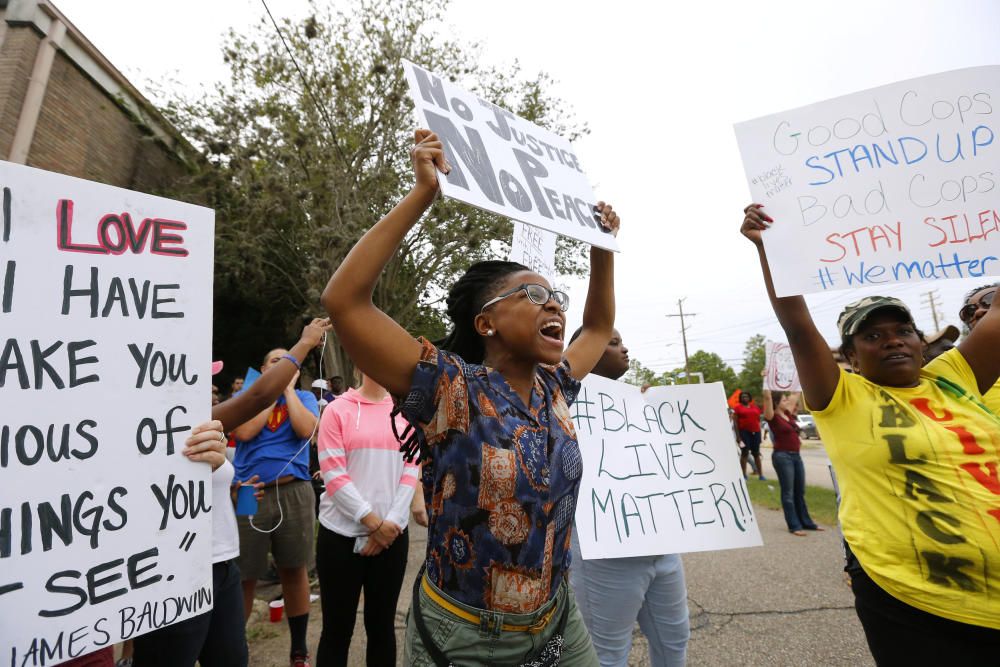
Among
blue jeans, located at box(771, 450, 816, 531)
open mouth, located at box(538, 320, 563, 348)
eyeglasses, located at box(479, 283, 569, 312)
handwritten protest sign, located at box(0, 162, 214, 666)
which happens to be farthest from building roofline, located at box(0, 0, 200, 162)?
blue jeans, located at box(771, 450, 816, 531)

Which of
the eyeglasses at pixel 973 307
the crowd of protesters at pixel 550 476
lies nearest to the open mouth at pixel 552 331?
the crowd of protesters at pixel 550 476

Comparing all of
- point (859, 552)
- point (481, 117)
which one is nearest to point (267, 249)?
point (481, 117)

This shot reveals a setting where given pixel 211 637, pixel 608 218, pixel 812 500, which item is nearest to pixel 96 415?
pixel 211 637

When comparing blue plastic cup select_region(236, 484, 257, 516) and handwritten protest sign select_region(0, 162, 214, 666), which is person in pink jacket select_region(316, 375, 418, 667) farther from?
handwritten protest sign select_region(0, 162, 214, 666)

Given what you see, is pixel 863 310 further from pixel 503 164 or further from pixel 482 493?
pixel 482 493

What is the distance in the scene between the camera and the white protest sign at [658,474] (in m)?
2.41

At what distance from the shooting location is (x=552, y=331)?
169 centimetres

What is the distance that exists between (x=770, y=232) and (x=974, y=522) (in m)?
1.16

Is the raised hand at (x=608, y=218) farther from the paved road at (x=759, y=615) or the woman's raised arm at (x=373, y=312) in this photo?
the paved road at (x=759, y=615)

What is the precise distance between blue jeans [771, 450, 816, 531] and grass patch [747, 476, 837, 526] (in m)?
0.49

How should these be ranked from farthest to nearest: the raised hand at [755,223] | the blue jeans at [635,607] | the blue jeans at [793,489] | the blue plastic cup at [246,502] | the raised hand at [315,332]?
the blue jeans at [793,489], the blue plastic cup at [246,502], the raised hand at [315,332], the blue jeans at [635,607], the raised hand at [755,223]

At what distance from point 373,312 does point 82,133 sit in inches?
499

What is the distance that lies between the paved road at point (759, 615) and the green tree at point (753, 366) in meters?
54.8

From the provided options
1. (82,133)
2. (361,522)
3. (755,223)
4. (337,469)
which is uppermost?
(82,133)
